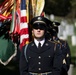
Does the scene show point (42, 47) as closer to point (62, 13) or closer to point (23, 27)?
point (23, 27)

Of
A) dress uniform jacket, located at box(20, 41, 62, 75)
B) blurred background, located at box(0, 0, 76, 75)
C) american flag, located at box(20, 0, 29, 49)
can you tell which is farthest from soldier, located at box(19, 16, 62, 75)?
blurred background, located at box(0, 0, 76, 75)

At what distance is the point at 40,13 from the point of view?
868cm

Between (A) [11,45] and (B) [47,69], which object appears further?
(A) [11,45]

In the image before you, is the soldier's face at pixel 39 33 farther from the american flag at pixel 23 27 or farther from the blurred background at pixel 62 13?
the blurred background at pixel 62 13

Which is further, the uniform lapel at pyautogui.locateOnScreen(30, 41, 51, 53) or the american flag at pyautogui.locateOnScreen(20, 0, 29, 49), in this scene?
the american flag at pyautogui.locateOnScreen(20, 0, 29, 49)

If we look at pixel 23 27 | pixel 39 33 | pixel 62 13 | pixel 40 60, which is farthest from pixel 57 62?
pixel 62 13

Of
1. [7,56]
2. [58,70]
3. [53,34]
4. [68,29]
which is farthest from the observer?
[68,29]

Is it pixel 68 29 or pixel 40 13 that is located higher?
pixel 40 13

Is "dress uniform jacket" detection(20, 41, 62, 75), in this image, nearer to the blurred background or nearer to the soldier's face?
the soldier's face

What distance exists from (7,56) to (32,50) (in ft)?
4.53

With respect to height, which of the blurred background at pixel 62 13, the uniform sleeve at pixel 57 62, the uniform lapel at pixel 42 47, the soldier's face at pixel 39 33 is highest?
the soldier's face at pixel 39 33

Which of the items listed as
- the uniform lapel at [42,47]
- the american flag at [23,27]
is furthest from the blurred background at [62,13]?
Answer: the uniform lapel at [42,47]

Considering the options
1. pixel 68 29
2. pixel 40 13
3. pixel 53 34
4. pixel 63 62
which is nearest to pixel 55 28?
pixel 53 34

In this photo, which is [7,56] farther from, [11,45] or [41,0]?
[41,0]
